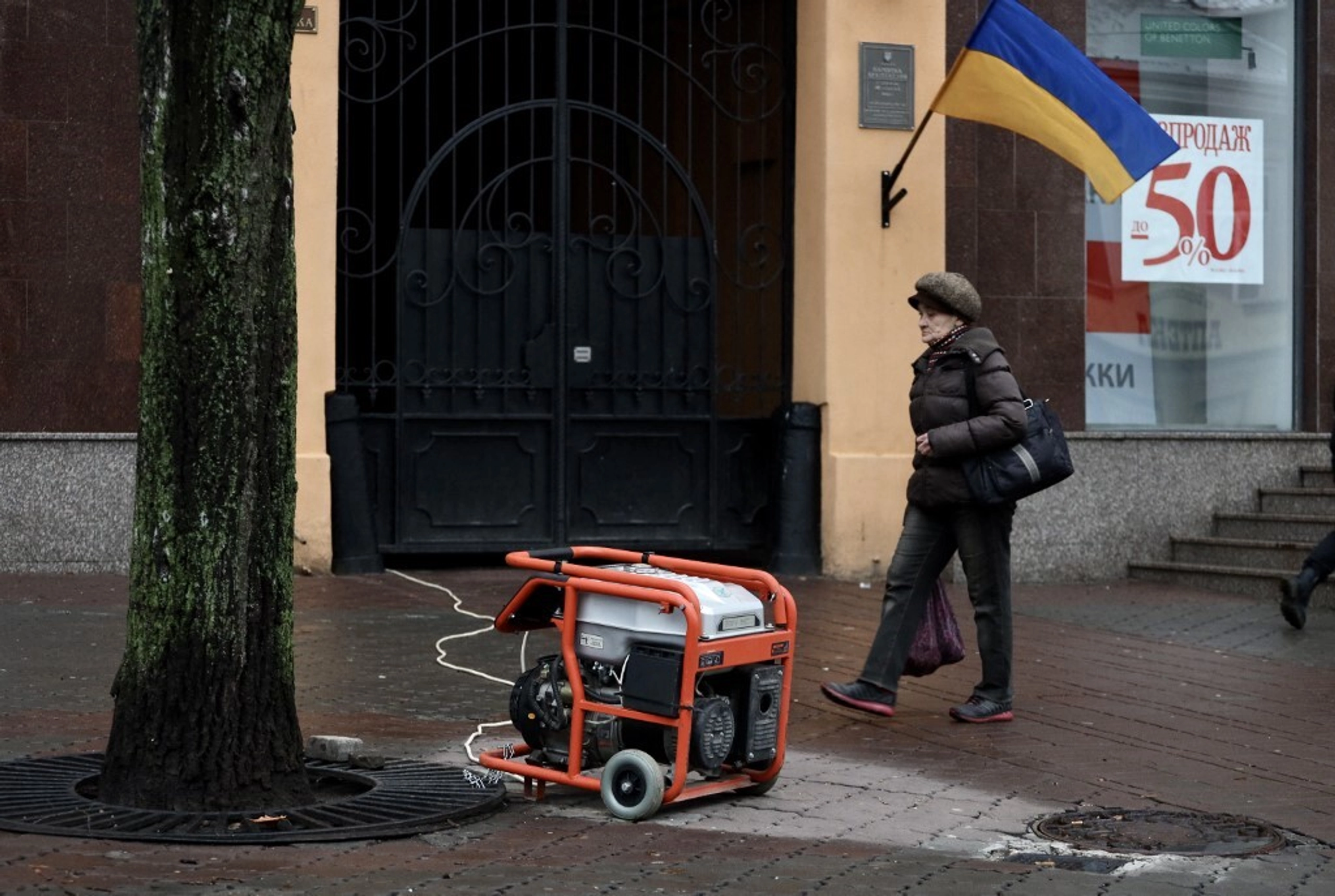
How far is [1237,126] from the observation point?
1462cm

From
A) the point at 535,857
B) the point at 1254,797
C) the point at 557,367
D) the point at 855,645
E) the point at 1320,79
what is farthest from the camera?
the point at 1320,79

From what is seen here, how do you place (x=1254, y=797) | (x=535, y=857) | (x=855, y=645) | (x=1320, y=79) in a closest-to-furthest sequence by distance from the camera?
(x=535, y=857) < (x=1254, y=797) < (x=855, y=645) < (x=1320, y=79)

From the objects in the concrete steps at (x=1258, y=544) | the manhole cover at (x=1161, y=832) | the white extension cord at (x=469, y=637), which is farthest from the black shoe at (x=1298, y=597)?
the manhole cover at (x=1161, y=832)

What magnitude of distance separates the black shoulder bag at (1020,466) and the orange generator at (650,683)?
73.7 inches

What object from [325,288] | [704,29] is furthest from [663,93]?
[325,288]

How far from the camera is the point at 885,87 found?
528 inches

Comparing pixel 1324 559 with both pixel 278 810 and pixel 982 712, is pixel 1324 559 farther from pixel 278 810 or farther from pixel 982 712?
pixel 278 810

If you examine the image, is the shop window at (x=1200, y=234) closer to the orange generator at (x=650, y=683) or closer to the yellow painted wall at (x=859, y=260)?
the yellow painted wall at (x=859, y=260)

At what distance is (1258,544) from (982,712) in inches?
237

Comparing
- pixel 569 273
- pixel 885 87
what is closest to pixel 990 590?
pixel 569 273

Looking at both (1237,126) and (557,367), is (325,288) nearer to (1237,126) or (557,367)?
(557,367)

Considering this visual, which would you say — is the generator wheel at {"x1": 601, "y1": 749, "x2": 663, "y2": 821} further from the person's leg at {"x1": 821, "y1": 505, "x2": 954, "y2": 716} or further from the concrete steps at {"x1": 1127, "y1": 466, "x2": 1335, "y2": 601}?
the concrete steps at {"x1": 1127, "y1": 466, "x2": 1335, "y2": 601}

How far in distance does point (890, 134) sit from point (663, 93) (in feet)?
5.01

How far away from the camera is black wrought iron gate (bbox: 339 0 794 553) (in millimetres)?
12938
